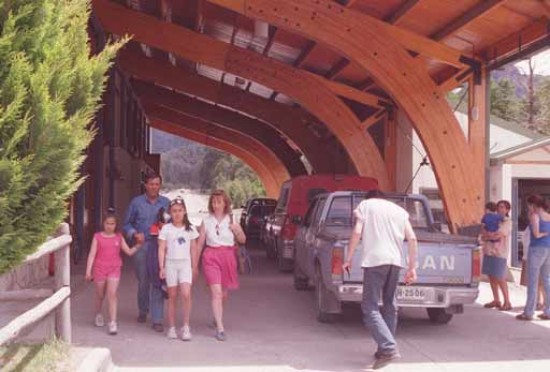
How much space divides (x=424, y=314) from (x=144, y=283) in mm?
4204

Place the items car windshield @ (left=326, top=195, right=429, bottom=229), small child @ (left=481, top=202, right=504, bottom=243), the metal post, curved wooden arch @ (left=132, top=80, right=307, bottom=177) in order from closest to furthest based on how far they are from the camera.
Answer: the metal post → small child @ (left=481, top=202, right=504, bottom=243) → car windshield @ (left=326, top=195, right=429, bottom=229) → curved wooden arch @ (left=132, top=80, right=307, bottom=177)

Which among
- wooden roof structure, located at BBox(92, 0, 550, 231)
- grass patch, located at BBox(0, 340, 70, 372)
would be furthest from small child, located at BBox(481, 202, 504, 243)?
grass patch, located at BBox(0, 340, 70, 372)

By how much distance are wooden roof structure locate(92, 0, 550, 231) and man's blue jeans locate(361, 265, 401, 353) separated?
303 inches

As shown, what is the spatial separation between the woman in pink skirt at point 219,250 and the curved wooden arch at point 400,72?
7.12 metres

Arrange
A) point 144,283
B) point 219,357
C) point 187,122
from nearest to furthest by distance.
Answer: point 219,357, point 144,283, point 187,122

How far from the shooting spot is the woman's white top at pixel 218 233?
917 cm

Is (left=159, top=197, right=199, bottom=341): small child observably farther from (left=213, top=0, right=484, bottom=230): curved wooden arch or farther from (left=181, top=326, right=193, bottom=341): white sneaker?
(left=213, top=0, right=484, bottom=230): curved wooden arch

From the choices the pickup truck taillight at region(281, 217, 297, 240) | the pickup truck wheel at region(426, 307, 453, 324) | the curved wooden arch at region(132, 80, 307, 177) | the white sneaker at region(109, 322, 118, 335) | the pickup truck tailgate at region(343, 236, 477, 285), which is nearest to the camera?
the white sneaker at region(109, 322, 118, 335)

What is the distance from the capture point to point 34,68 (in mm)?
5141

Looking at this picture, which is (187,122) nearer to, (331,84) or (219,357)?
(331,84)

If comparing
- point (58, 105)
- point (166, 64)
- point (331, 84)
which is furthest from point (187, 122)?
point (58, 105)

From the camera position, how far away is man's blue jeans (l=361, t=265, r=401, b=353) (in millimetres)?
7699

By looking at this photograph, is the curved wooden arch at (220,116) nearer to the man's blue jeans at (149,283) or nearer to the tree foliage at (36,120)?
the man's blue jeans at (149,283)

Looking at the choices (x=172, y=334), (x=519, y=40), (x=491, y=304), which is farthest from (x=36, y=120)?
(x=519, y=40)
